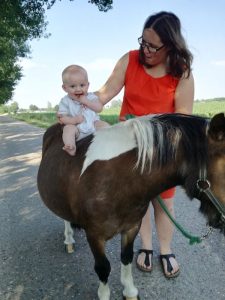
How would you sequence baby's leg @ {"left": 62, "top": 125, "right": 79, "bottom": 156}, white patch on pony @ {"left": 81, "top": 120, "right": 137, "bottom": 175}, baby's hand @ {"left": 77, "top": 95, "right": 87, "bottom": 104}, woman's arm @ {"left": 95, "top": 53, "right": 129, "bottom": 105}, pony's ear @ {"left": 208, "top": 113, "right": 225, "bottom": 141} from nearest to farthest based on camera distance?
pony's ear @ {"left": 208, "top": 113, "right": 225, "bottom": 141} < white patch on pony @ {"left": 81, "top": 120, "right": 137, "bottom": 175} < baby's leg @ {"left": 62, "top": 125, "right": 79, "bottom": 156} < baby's hand @ {"left": 77, "top": 95, "right": 87, "bottom": 104} < woman's arm @ {"left": 95, "top": 53, "right": 129, "bottom": 105}

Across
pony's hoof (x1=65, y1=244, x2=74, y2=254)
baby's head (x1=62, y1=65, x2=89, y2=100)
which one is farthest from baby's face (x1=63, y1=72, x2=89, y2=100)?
pony's hoof (x1=65, y1=244, x2=74, y2=254)

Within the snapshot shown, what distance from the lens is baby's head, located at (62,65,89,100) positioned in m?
2.58

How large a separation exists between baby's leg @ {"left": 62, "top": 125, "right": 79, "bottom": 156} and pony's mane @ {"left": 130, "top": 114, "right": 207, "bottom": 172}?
60 cm

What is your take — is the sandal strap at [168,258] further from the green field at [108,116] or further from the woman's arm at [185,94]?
the green field at [108,116]

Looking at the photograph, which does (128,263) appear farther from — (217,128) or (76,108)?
(217,128)

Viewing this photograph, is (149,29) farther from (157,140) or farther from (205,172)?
(205,172)

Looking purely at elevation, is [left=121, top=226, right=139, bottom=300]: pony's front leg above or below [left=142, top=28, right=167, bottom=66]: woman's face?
below

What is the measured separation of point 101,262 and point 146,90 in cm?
139

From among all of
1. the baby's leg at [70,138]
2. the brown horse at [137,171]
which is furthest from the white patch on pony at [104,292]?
the baby's leg at [70,138]

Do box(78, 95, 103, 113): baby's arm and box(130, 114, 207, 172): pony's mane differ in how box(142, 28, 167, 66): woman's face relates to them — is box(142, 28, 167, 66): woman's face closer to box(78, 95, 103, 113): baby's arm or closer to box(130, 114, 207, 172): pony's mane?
box(78, 95, 103, 113): baby's arm

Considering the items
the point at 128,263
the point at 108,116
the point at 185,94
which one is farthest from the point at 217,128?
the point at 108,116

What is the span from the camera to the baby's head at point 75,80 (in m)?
2.58

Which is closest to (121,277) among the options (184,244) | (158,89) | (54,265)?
(54,265)

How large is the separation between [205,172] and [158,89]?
3.26ft
